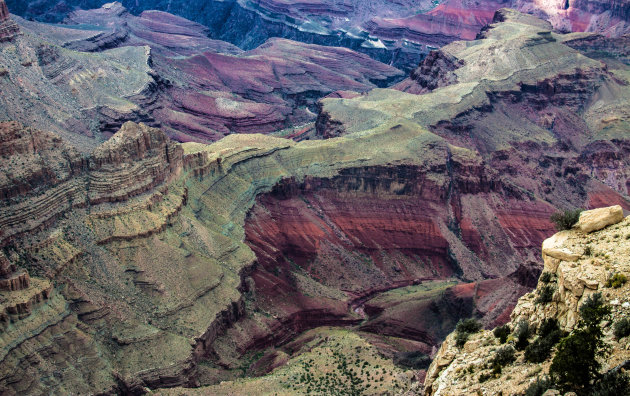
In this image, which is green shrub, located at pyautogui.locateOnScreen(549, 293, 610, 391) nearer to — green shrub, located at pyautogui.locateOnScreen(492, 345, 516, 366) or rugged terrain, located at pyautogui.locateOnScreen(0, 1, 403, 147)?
green shrub, located at pyautogui.locateOnScreen(492, 345, 516, 366)

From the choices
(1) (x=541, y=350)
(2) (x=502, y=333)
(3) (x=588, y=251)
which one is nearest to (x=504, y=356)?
(1) (x=541, y=350)

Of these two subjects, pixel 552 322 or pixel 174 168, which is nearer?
pixel 552 322

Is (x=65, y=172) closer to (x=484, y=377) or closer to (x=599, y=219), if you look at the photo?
(x=484, y=377)

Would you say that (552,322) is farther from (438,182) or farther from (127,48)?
(127,48)

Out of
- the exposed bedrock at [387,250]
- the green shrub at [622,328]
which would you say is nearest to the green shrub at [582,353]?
the green shrub at [622,328]

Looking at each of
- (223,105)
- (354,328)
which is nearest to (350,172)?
(354,328)

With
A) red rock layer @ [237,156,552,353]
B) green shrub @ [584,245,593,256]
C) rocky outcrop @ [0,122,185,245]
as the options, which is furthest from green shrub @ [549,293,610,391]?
red rock layer @ [237,156,552,353]
